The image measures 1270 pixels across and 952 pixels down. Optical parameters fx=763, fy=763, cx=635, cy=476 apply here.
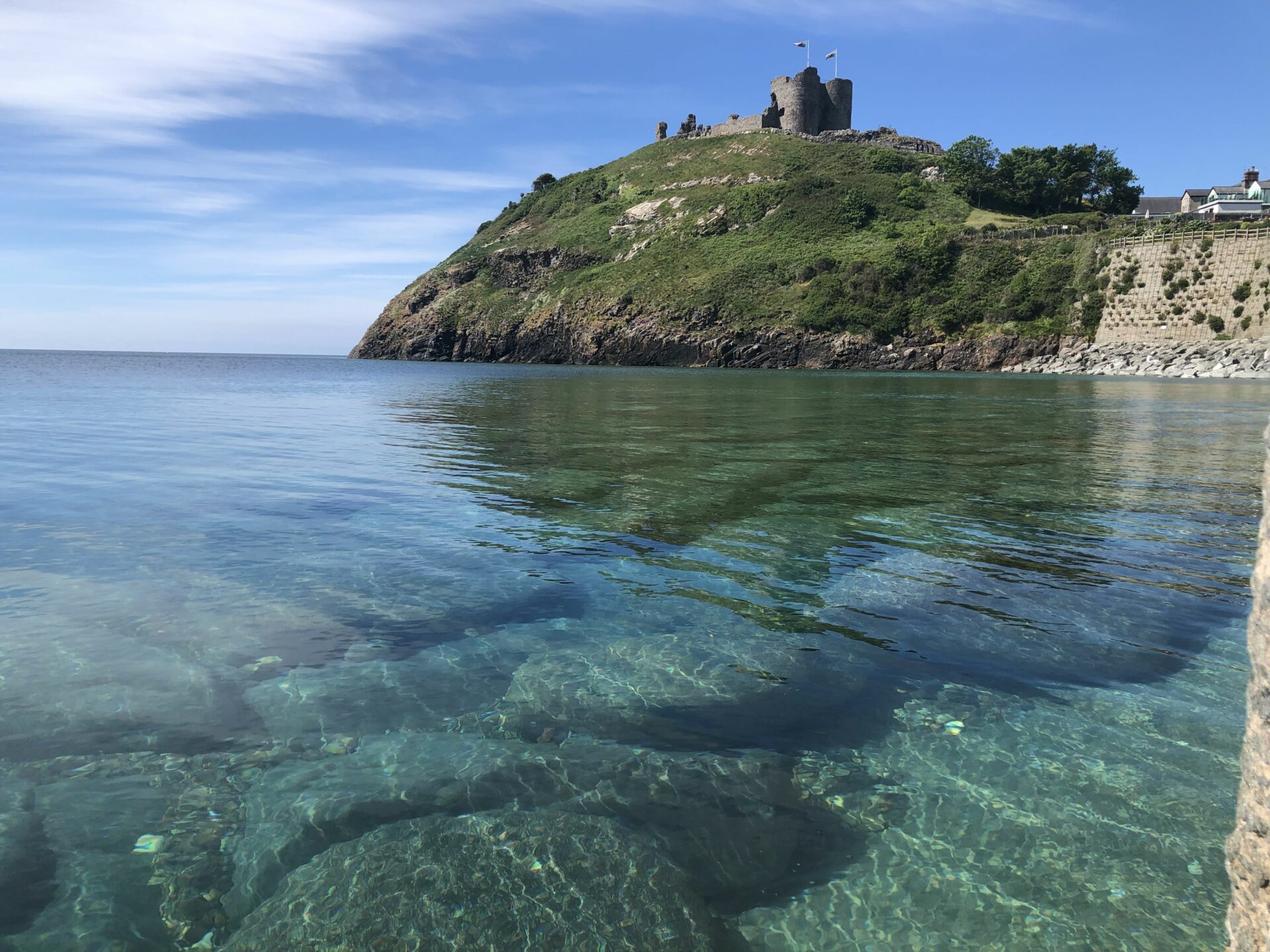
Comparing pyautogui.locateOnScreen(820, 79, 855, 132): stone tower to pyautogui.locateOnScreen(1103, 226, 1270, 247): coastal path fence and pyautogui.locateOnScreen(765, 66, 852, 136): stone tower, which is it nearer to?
pyautogui.locateOnScreen(765, 66, 852, 136): stone tower

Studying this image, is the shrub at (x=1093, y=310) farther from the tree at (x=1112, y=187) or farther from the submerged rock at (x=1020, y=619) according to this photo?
the submerged rock at (x=1020, y=619)

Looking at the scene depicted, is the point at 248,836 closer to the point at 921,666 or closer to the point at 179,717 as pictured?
the point at 179,717

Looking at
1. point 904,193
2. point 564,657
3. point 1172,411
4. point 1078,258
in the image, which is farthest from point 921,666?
point 904,193

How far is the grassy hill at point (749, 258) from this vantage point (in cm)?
8094

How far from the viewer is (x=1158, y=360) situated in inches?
2447

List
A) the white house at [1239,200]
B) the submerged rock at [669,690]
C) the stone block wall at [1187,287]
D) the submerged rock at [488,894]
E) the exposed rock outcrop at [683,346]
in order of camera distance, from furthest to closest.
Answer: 1. the white house at [1239,200]
2. the exposed rock outcrop at [683,346]
3. the stone block wall at [1187,287]
4. the submerged rock at [669,690]
5. the submerged rock at [488,894]

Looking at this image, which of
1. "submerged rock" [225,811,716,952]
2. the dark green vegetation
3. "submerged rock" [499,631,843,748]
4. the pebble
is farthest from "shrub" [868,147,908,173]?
the pebble

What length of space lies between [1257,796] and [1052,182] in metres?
124

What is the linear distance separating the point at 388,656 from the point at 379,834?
2.64 m

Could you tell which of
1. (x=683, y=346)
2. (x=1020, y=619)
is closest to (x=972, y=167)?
(x=683, y=346)

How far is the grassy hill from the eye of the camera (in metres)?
80.9

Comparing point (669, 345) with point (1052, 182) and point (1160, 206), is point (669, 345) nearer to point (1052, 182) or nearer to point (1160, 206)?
point (1052, 182)

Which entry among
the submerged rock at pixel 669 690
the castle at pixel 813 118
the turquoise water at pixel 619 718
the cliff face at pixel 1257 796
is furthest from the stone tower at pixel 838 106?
the cliff face at pixel 1257 796

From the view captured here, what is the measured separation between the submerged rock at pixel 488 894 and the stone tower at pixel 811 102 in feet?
502
